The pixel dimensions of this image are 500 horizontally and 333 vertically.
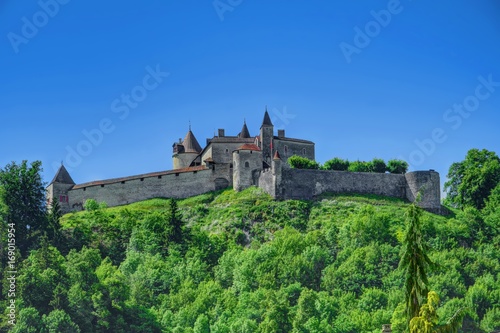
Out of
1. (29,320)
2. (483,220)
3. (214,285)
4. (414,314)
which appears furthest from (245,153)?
(414,314)

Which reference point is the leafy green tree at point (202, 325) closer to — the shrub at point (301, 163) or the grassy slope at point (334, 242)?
the grassy slope at point (334, 242)

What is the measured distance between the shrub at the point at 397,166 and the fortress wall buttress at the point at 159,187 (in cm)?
1746

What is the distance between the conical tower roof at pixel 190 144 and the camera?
288 feet

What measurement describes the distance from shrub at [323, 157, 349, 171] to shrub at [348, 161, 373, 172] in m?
0.63

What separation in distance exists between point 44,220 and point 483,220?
122 feet

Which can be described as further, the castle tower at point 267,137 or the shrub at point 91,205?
the castle tower at point 267,137

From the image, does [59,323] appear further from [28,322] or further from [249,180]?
[249,180]

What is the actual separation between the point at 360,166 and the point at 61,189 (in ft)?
96.7

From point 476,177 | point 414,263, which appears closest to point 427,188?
point 476,177

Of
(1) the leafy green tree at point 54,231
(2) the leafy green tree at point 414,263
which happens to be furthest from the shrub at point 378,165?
(2) the leafy green tree at point 414,263

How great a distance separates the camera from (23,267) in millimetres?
61125

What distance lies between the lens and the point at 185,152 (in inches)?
3418

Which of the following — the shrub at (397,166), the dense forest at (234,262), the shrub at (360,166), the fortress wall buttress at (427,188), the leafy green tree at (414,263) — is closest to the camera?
the leafy green tree at (414,263)

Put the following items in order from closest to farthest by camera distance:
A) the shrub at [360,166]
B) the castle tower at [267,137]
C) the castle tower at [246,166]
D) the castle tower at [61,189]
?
the castle tower at [246,166], the castle tower at [267,137], the castle tower at [61,189], the shrub at [360,166]
